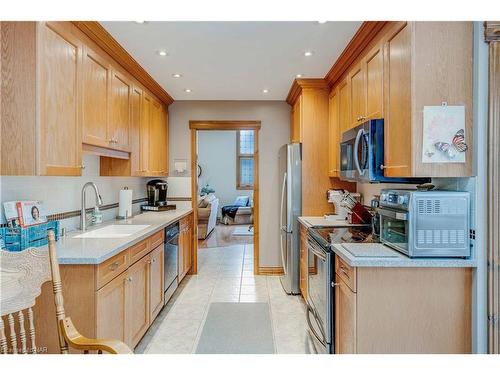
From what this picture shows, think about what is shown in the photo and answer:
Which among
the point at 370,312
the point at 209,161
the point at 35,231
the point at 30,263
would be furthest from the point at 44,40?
the point at 209,161

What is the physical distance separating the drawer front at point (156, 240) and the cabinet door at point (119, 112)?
2.83 feet

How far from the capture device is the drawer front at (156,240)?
286 cm

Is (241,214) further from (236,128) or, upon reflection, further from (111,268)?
(111,268)

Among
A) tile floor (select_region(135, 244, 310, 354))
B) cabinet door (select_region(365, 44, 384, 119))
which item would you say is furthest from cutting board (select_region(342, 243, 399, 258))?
tile floor (select_region(135, 244, 310, 354))

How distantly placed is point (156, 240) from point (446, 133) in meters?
2.42

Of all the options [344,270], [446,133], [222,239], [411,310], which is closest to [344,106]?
[446,133]

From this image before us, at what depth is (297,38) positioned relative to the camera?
8.56ft

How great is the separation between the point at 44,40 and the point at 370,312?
2.42 m

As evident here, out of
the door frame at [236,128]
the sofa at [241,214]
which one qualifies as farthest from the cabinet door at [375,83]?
the sofa at [241,214]

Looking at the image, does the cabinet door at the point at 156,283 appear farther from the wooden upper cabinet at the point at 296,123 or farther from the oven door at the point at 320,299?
the wooden upper cabinet at the point at 296,123

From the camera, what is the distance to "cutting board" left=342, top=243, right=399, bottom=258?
74.3 inches

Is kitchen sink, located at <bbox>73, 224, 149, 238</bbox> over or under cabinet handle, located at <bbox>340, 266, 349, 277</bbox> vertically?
over

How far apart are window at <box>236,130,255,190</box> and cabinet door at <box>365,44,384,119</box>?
7.68 m

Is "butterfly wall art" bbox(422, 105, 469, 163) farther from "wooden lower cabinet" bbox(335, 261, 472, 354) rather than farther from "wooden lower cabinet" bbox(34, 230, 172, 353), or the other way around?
"wooden lower cabinet" bbox(34, 230, 172, 353)
